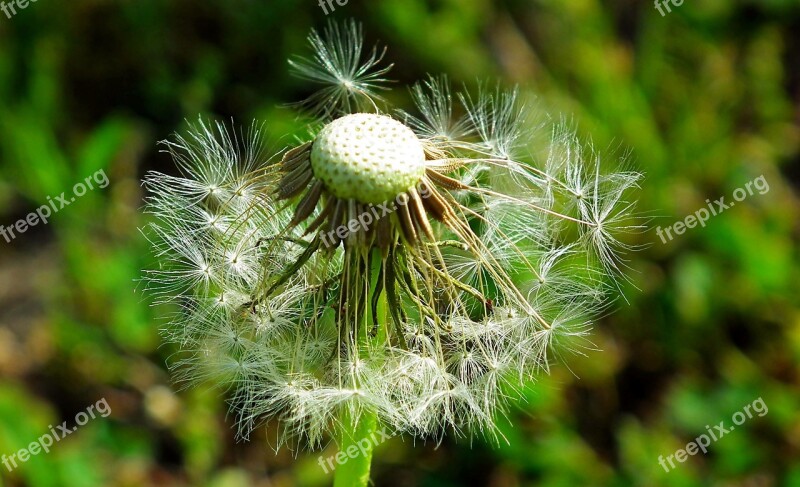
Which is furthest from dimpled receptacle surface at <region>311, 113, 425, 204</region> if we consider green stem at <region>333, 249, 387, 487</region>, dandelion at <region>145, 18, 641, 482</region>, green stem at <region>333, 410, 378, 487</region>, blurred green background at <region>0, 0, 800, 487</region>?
blurred green background at <region>0, 0, 800, 487</region>

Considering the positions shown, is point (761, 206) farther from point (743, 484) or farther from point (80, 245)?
point (80, 245)

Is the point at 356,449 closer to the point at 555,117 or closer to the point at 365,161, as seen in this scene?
the point at 365,161

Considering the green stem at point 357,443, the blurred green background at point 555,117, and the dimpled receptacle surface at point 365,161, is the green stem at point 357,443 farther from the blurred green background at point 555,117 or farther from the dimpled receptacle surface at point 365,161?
the blurred green background at point 555,117

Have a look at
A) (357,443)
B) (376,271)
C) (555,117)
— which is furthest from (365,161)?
(555,117)

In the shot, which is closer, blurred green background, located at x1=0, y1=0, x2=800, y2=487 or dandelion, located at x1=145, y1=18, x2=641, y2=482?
dandelion, located at x1=145, y1=18, x2=641, y2=482

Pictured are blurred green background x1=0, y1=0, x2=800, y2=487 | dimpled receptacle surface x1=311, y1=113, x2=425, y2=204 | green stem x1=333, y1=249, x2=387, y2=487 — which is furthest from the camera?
blurred green background x1=0, y1=0, x2=800, y2=487

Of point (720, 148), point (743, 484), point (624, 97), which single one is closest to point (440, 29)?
point (624, 97)

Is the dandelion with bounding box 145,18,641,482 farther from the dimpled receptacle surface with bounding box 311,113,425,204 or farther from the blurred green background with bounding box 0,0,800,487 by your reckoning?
the blurred green background with bounding box 0,0,800,487
